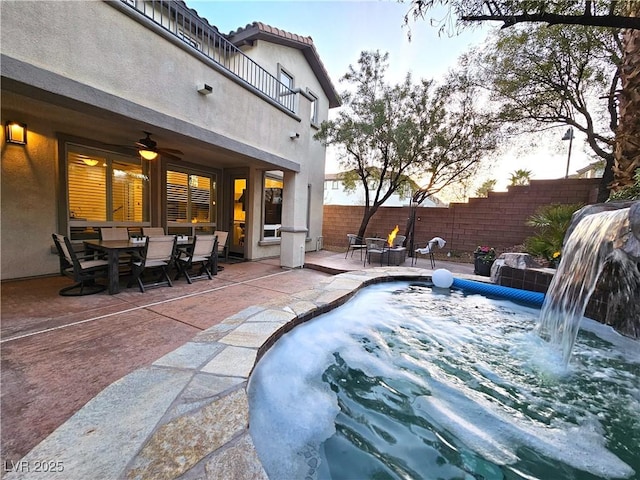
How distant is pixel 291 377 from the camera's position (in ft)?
8.18

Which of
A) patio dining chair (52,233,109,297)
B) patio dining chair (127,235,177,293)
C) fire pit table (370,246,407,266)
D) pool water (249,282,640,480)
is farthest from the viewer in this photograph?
fire pit table (370,246,407,266)

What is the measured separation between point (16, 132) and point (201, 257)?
367 cm

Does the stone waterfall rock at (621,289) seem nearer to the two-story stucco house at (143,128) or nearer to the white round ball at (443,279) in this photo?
the white round ball at (443,279)

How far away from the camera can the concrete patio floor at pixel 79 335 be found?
1.78m

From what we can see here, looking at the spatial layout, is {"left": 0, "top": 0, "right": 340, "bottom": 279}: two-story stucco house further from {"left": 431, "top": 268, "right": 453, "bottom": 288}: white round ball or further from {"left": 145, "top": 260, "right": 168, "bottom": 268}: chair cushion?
{"left": 431, "top": 268, "right": 453, "bottom": 288}: white round ball

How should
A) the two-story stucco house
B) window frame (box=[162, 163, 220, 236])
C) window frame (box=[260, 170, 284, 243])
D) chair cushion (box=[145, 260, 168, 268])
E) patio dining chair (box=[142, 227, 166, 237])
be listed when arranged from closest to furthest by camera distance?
the two-story stucco house, chair cushion (box=[145, 260, 168, 268]), patio dining chair (box=[142, 227, 166, 237]), window frame (box=[162, 163, 220, 236]), window frame (box=[260, 170, 284, 243])

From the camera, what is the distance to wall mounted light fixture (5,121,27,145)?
456 cm

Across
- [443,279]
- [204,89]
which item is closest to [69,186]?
[204,89]

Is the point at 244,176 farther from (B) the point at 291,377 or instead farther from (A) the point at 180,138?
(B) the point at 291,377

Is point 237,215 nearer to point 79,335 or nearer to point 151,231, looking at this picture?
point 151,231

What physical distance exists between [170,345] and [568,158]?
1351 centimetres

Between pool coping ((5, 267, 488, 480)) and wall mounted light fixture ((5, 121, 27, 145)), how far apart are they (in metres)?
5.29

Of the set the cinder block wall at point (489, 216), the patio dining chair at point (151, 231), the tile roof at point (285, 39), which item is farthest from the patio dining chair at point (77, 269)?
the cinder block wall at point (489, 216)

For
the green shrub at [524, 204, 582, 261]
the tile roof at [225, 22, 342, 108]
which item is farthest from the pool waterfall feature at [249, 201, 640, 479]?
the tile roof at [225, 22, 342, 108]
